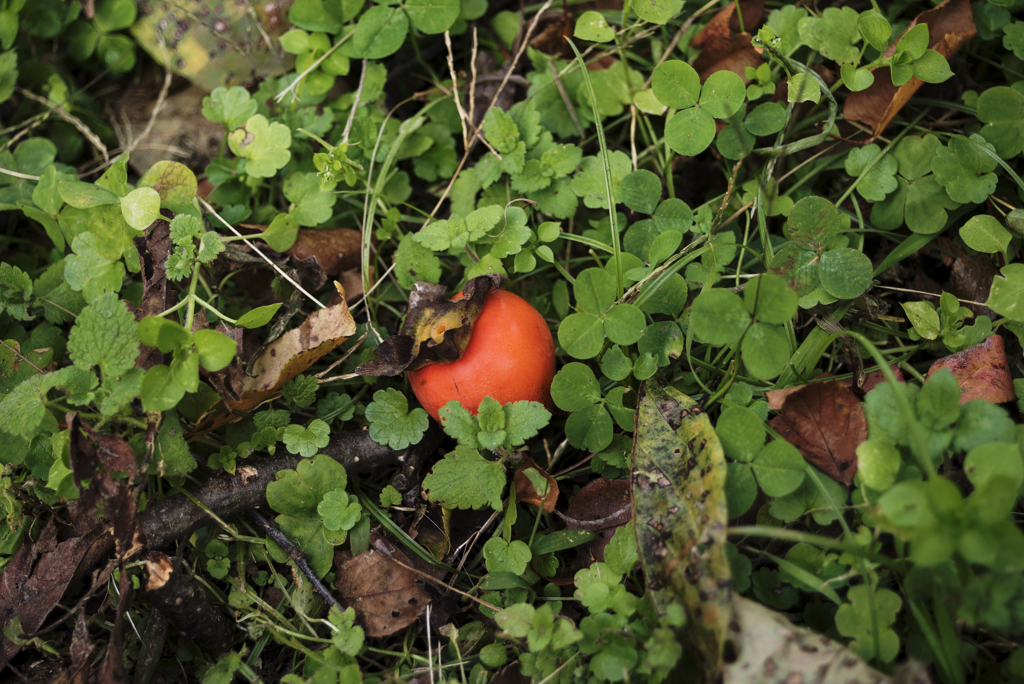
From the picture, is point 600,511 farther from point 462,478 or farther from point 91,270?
point 91,270

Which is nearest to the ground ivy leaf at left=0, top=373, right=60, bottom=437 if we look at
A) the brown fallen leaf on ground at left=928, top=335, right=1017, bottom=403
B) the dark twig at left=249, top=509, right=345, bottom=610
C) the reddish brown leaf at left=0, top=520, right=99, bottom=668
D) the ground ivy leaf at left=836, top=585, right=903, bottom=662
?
the reddish brown leaf at left=0, top=520, right=99, bottom=668

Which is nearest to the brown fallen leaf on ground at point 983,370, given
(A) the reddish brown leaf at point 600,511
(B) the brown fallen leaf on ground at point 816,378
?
(B) the brown fallen leaf on ground at point 816,378

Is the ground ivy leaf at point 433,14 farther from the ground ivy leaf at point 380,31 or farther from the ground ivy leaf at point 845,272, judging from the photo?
the ground ivy leaf at point 845,272

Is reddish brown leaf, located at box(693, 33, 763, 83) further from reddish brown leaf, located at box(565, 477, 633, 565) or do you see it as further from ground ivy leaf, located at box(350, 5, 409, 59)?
reddish brown leaf, located at box(565, 477, 633, 565)

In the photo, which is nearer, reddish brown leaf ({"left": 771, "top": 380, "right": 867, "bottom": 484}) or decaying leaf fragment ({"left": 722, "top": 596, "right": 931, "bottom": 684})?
decaying leaf fragment ({"left": 722, "top": 596, "right": 931, "bottom": 684})

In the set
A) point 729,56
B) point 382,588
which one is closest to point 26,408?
point 382,588

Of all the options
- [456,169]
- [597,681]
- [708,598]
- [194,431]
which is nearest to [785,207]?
[456,169]

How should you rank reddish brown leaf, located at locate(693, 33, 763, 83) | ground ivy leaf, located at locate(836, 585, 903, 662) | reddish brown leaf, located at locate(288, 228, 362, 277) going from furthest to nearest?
1. reddish brown leaf, located at locate(288, 228, 362, 277)
2. reddish brown leaf, located at locate(693, 33, 763, 83)
3. ground ivy leaf, located at locate(836, 585, 903, 662)
